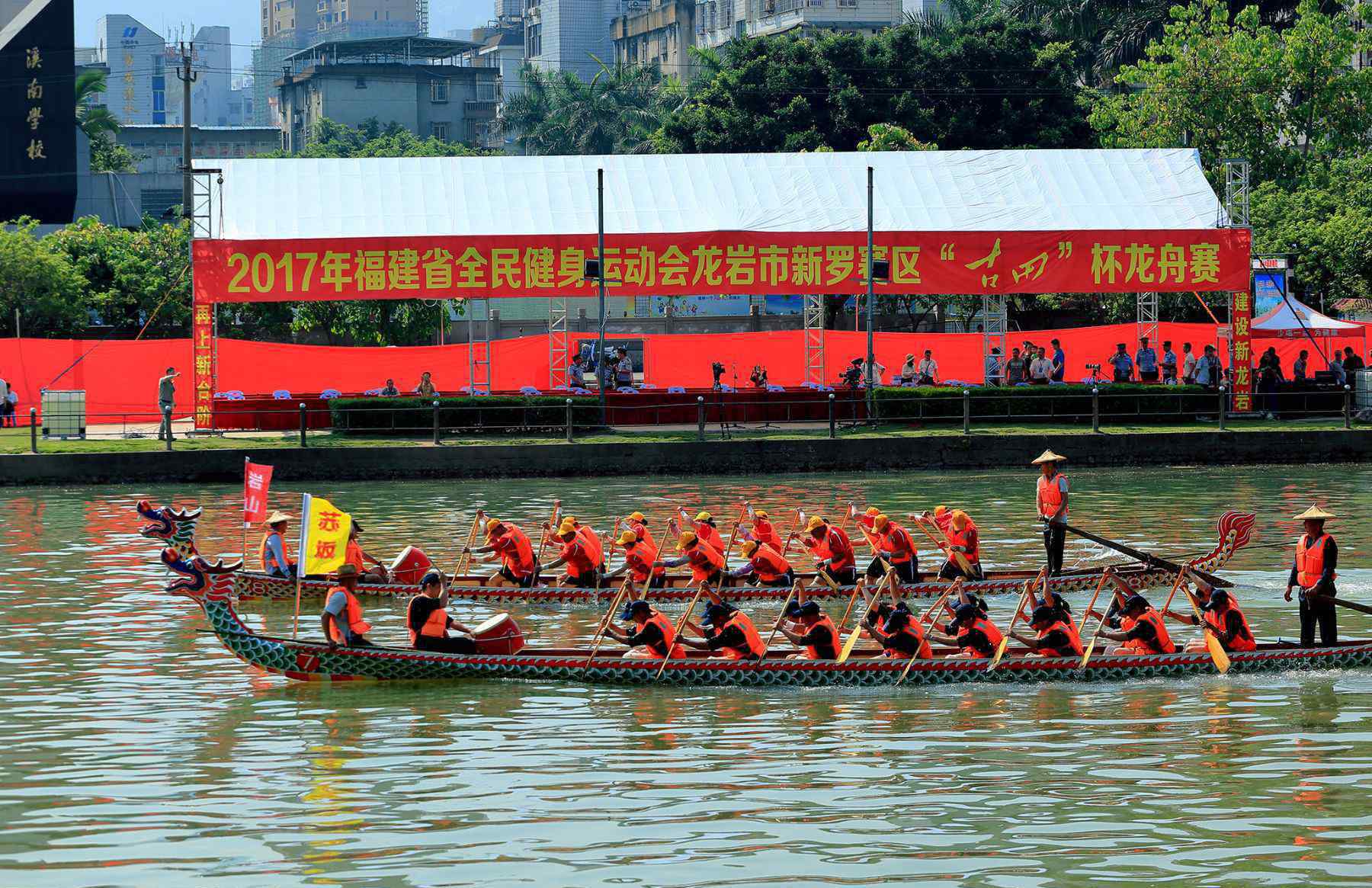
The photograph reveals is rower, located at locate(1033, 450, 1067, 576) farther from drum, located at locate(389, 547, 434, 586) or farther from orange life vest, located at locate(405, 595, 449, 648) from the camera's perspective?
orange life vest, located at locate(405, 595, 449, 648)

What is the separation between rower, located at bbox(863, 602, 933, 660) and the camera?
17781 mm

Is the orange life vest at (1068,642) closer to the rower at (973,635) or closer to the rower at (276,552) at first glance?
the rower at (973,635)

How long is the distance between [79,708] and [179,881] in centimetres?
569

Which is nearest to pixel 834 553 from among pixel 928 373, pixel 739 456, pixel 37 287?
pixel 739 456

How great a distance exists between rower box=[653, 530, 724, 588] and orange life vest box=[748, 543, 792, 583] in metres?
0.60

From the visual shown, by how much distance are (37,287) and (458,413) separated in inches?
707

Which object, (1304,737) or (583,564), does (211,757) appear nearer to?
(583,564)

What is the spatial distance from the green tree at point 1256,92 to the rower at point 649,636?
42.6 meters

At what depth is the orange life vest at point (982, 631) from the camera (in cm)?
1780

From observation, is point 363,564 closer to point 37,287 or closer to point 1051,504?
point 1051,504

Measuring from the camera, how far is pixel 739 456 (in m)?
37.9

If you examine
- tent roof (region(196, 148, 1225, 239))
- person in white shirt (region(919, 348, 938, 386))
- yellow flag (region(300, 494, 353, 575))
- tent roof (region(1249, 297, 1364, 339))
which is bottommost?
yellow flag (region(300, 494, 353, 575))

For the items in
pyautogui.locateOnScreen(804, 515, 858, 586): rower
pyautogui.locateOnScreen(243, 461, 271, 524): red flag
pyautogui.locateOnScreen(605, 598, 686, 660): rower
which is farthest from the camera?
pyautogui.locateOnScreen(804, 515, 858, 586): rower

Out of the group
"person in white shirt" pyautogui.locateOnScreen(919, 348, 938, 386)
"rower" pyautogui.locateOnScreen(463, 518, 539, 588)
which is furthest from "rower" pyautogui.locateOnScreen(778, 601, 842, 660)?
"person in white shirt" pyautogui.locateOnScreen(919, 348, 938, 386)
